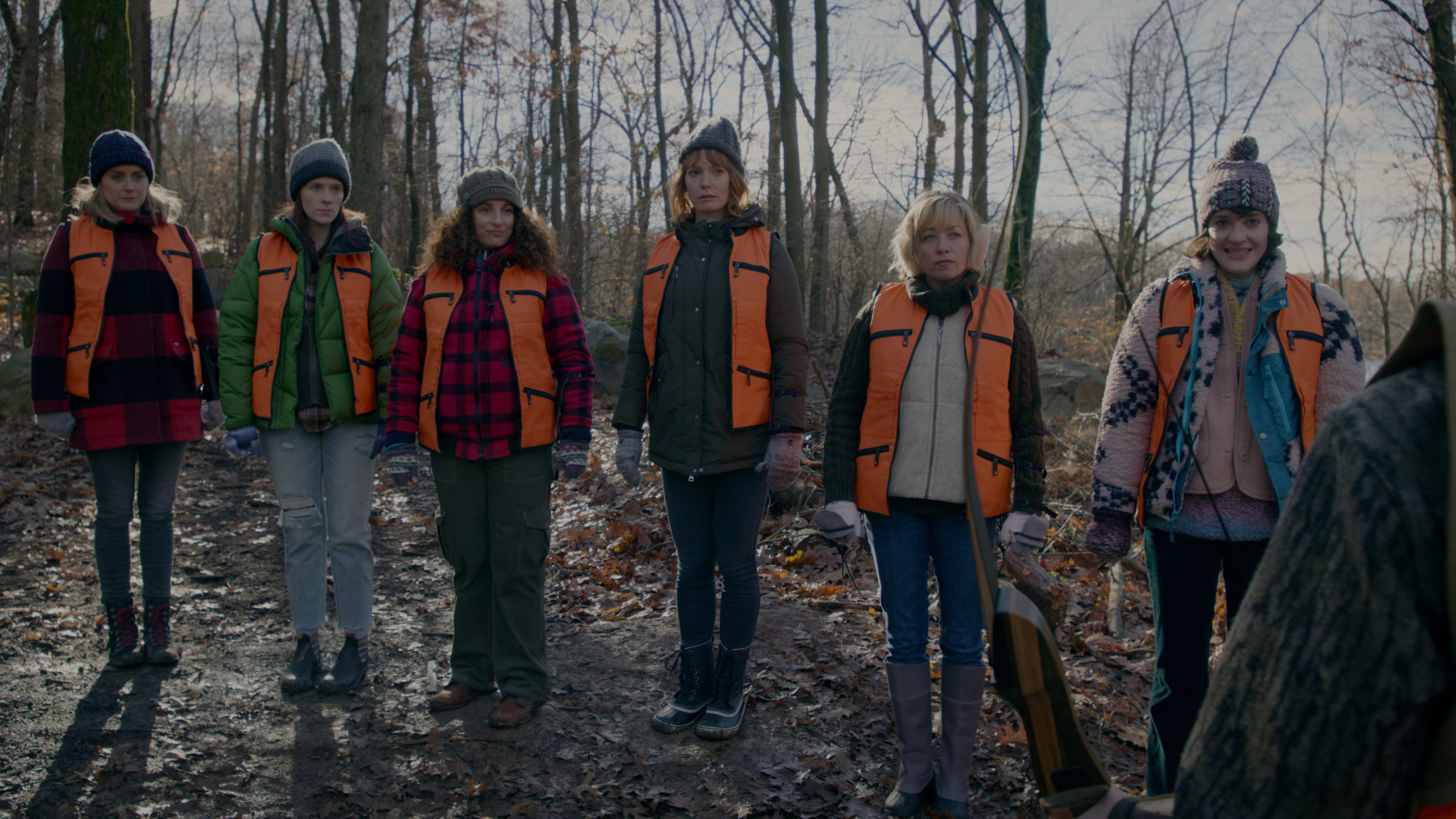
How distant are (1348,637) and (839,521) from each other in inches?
85.2

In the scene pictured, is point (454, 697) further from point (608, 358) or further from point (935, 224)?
point (608, 358)

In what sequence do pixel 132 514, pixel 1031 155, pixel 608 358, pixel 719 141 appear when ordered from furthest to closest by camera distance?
1. pixel 608 358
2. pixel 1031 155
3. pixel 132 514
4. pixel 719 141

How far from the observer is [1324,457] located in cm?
66

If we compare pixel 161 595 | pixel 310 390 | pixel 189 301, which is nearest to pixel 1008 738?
pixel 310 390

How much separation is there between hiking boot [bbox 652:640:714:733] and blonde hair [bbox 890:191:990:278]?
5.91 feet

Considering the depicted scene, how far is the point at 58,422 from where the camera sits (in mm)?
3723

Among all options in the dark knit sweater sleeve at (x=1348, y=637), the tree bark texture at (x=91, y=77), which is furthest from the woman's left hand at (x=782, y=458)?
the tree bark texture at (x=91, y=77)

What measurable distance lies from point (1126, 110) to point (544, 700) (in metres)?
25.3

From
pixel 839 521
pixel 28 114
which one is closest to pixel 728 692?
pixel 839 521

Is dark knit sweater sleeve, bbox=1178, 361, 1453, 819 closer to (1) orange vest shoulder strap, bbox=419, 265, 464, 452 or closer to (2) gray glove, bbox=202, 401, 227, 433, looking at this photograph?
(1) orange vest shoulder strap, bbox=419, 265, 464, 452

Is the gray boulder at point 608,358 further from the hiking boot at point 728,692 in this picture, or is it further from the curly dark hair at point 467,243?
the hiking boot at point 728,692

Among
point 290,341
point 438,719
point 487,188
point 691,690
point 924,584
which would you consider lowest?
point 438,719

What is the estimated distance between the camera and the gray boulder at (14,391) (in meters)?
8.96

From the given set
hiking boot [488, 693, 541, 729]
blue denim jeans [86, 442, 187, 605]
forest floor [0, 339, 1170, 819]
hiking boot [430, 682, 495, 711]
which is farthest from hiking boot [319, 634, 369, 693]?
blue denim jeans [86, 442, 187, 605]
